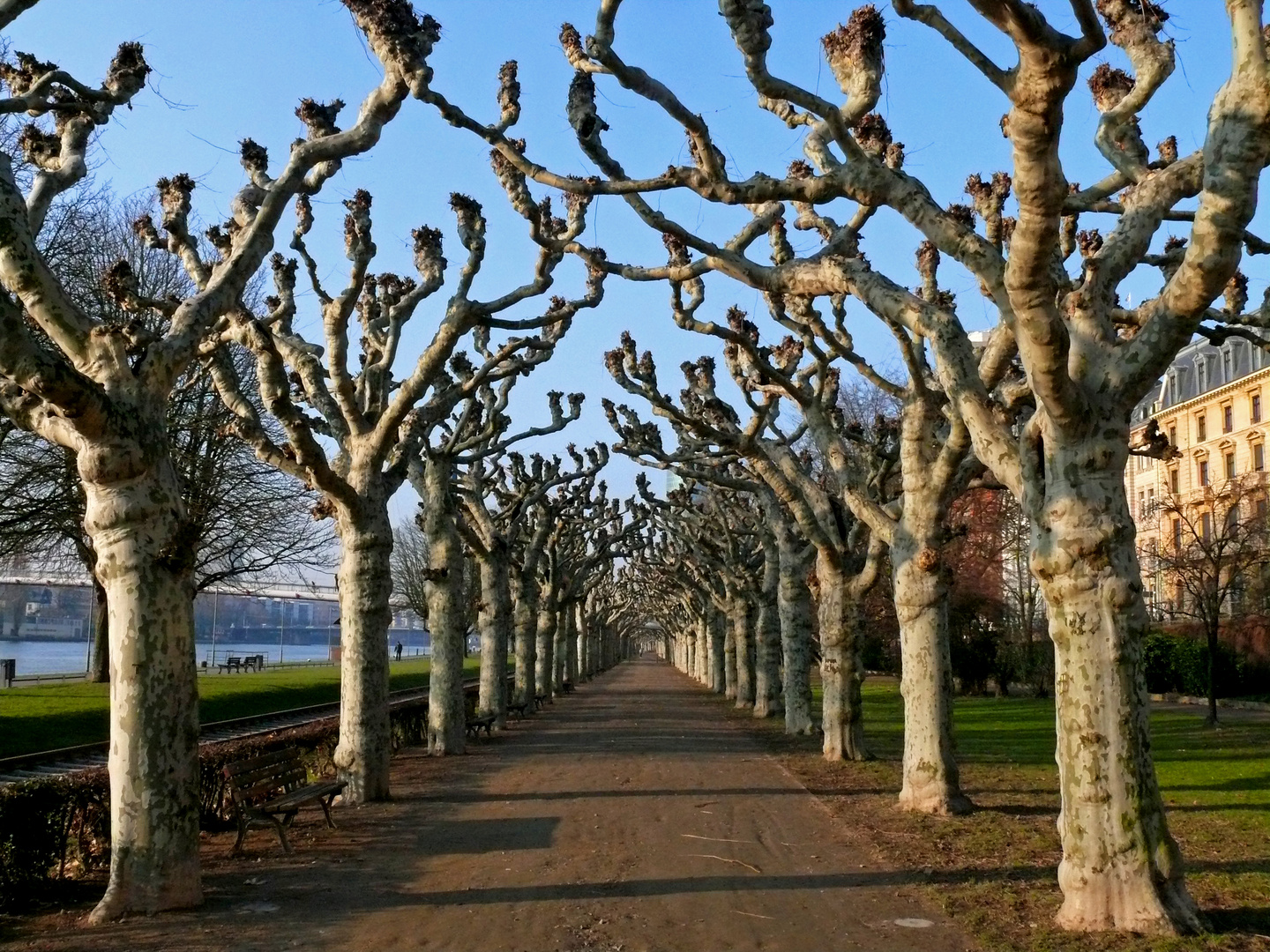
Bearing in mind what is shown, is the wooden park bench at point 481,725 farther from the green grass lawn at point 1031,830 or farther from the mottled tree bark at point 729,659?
the mottled tree bark at point 729,659

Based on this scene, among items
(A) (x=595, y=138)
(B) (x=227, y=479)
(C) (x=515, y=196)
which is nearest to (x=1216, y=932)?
(A) (x=595, y=138)

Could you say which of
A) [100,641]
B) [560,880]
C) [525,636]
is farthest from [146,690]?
[100,641]

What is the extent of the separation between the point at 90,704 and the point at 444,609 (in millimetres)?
8743

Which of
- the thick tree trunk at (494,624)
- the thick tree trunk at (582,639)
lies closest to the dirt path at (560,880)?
the thick tree trunk at (494,624)

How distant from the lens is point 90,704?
2125cm

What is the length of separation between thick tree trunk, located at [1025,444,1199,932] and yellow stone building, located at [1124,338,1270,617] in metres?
38.3

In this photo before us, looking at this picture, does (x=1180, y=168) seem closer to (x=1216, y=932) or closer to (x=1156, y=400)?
(x=1216, y=932)

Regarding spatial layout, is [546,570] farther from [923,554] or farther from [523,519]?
[923,554]

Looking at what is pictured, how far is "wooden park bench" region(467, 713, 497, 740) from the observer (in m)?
20.3

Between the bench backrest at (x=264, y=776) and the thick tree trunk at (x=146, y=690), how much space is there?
239 centimetres

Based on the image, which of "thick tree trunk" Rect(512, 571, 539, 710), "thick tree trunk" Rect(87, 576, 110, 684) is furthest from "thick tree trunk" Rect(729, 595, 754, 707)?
"thick tree trunk" Rect(87, 576, 110, 684)

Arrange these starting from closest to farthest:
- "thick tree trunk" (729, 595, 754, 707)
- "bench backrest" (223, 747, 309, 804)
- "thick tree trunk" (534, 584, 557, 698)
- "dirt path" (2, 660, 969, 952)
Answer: "dirt path" (2, 660, 969, 952) → "bench backrest" (223, 747, 309, 804) → "thick tree trunk" (729, 595, 754, 707) → "thick tree trunk" (534, 584, 557, 698)

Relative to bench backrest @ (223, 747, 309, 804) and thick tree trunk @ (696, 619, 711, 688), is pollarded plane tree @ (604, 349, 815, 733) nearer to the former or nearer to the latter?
bench backrest @ (223, 747, 309, 804)

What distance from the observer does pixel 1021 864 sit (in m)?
8.84
